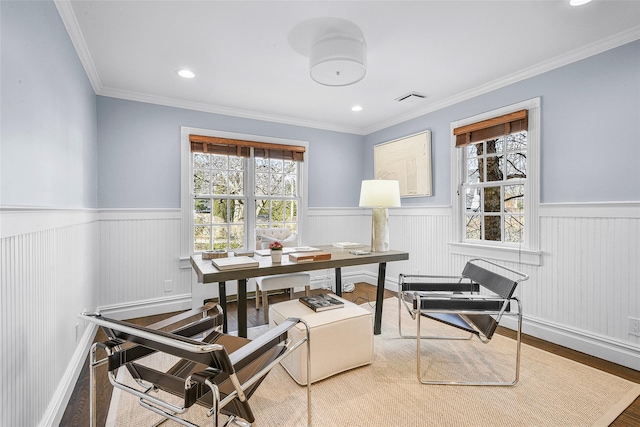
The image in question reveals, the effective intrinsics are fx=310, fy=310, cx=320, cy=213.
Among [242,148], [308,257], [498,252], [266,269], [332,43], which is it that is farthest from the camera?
[242,148]

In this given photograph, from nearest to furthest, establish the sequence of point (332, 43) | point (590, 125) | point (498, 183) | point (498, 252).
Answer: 1. point (332, 43)
2. point (590, 125)
3. point (498, 252)
4. point (498, 183)

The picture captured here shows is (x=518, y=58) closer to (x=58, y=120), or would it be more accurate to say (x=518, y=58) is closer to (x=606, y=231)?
(x=606, y=231)

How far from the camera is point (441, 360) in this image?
2.39 meters

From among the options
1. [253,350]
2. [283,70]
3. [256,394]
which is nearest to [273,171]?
[283,70]

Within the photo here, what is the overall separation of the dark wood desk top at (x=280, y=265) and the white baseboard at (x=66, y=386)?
3.18ft

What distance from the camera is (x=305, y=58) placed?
2619mm

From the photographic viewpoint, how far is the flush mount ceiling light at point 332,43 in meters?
2.16

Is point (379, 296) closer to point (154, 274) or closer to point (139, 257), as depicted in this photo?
point (154, 274)

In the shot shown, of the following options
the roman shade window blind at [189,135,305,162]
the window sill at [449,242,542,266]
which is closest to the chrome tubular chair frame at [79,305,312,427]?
the window sill at [449,242,542,266]

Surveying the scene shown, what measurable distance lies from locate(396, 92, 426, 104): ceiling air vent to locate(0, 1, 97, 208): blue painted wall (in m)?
3.04

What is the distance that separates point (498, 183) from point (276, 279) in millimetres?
2494

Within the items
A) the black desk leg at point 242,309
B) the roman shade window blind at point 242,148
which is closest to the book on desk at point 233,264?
the black desk leg at point 242,309

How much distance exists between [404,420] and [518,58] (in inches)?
Answer: 115

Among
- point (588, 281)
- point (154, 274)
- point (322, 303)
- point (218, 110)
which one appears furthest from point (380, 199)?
point (154, 274)
